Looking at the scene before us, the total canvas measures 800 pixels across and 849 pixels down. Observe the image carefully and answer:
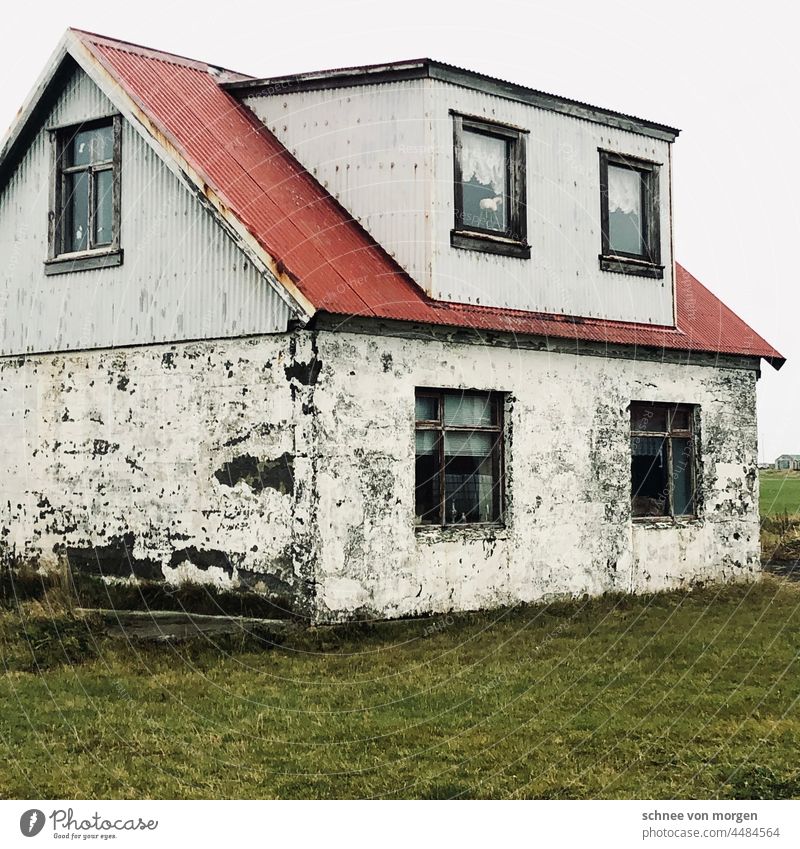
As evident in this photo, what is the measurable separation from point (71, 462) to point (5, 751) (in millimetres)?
7463

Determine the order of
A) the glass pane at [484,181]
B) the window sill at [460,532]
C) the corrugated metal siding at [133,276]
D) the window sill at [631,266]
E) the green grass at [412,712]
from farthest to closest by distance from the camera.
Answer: the window sill at [631,266] < the glass pane at [484,181] < the window sill at [460,532] < the corrugated metal siding at [133,276] < the green grass at [412,712]

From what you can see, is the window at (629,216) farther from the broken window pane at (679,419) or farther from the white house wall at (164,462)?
the white house wall at (164,462)

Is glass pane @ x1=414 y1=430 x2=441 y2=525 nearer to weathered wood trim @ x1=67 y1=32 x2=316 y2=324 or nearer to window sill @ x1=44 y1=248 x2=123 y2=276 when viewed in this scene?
weathered wood trim @ x1=67 y1=32 x2=316 y2=324

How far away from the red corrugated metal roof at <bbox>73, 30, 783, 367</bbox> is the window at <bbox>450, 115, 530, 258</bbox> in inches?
33.2

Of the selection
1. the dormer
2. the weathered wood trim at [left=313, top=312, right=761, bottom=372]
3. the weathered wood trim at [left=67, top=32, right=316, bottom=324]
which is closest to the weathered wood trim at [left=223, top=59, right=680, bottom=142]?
the dormer

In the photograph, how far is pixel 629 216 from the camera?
17.9 m

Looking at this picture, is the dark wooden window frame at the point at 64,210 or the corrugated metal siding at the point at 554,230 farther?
the dark wooden window frame at the point at 64,210

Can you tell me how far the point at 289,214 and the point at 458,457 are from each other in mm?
3341

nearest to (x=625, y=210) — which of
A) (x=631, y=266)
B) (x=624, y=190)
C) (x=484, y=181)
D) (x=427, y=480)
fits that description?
(x=624, y=190)

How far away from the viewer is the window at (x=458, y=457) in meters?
14.6

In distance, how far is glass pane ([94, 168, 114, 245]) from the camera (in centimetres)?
1602

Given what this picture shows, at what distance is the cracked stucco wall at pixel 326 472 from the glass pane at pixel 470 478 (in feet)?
0.74

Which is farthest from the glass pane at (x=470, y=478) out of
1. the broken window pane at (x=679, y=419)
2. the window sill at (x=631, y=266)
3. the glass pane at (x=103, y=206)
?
the glass pane at (x=103, y=206)

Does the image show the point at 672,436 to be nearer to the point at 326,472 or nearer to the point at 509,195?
the point at 509,195
